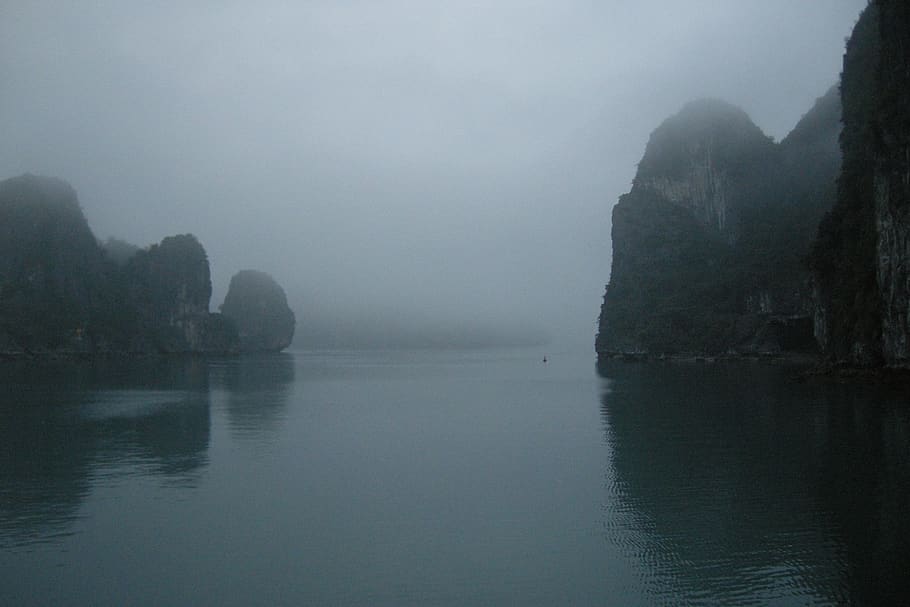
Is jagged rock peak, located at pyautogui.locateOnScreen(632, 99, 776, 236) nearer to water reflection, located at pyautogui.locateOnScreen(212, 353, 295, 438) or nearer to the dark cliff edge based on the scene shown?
water reflection, located at pyautogui.locateOnScreen(212, 353, 295, 438)

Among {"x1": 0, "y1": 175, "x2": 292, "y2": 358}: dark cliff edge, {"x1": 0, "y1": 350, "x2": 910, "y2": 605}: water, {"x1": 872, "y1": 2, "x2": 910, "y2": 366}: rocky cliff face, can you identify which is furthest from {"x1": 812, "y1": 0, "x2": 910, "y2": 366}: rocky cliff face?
{"x1": 0, "y1": 175, "x2": 292, "y2": 358}: dark cliff edge

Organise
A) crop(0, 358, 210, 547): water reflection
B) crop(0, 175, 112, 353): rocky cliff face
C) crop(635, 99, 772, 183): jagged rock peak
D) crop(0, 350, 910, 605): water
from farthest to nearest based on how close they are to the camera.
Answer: crop(635, 99, 772, 183): jagged rock peak → crop(0, 175, 112, 353): rocky cliff face → crop(0, 358, 210, 547): water reflection → crop(0, 350, 910, 605): water

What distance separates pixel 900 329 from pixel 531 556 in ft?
151

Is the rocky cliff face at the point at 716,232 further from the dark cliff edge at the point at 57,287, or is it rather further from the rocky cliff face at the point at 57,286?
the rocky cliff face at the point at 57,286

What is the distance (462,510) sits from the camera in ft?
59.7

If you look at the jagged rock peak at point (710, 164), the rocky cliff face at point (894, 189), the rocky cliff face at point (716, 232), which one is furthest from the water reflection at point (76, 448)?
the jagged rock peak at point (710, 164)

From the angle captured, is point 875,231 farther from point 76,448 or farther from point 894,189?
point 76,448

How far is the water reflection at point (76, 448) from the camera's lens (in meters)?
18.0

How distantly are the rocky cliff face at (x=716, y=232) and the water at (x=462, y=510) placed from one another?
315 ft

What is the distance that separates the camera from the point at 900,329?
4909 cm

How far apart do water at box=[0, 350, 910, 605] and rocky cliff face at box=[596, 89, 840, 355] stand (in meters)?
96.0

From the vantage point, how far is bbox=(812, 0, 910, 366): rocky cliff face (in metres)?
49.9

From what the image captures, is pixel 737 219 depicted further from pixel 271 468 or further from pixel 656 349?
pixel 271 468

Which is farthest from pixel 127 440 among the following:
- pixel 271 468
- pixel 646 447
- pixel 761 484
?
A: pixel 761 484
